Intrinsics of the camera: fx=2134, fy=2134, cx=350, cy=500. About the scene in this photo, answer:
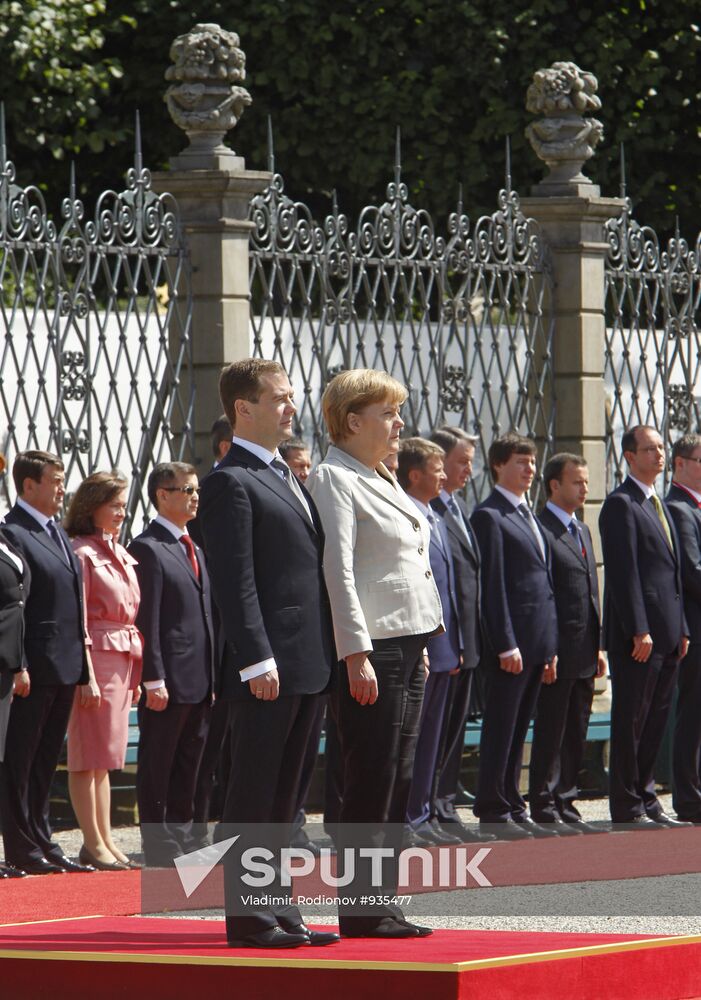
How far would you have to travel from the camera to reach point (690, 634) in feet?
33.8

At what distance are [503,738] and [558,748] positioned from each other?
15.1 inches

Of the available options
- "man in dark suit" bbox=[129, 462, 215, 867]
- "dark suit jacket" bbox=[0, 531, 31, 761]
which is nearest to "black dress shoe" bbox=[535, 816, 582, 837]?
"man in dark suit" bbox=[129, 462, 215, 867]

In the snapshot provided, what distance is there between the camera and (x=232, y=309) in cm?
1062

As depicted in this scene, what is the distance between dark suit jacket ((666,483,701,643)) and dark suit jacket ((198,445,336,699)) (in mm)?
4292

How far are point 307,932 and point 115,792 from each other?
4.29 metres

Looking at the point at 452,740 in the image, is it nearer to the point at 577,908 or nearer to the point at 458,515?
the point at 458,515

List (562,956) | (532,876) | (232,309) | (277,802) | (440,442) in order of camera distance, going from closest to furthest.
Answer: (562,956)
(277,802)
(532,876)
(440,442)
(232,309)

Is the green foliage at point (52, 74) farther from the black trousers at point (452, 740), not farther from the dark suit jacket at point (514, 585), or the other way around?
the black trousers at point (452, 740)

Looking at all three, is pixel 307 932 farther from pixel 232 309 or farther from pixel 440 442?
A: pixel 232 309

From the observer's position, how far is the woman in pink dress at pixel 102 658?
8.64 m

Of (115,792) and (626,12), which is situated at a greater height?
(626,12)

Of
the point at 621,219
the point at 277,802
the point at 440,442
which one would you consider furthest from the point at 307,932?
the point at 621,219

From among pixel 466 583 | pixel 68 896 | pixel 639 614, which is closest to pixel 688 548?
pixel 639 614

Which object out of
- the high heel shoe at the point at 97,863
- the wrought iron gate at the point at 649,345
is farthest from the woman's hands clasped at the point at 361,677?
the wrought iron gate at the point at 649,345
